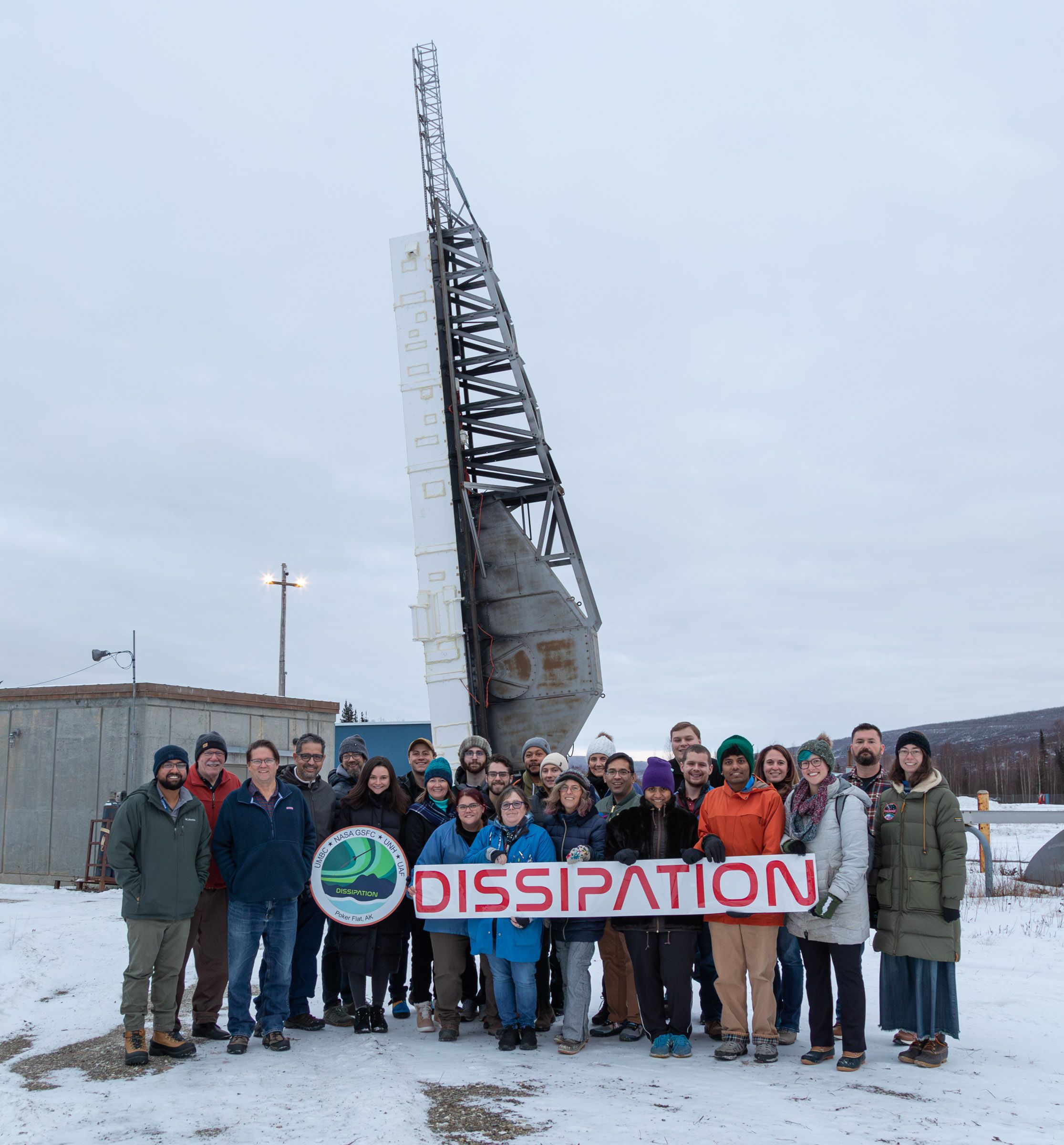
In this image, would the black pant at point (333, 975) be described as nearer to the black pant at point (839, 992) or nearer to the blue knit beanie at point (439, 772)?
the blue knit beanie at point (439, 772)

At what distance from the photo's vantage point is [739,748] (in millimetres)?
5441

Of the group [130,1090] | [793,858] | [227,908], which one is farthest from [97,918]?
[793,858]

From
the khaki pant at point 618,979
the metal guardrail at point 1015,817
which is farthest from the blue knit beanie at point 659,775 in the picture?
the metal guardrail at point 1015,817

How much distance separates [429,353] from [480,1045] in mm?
8652

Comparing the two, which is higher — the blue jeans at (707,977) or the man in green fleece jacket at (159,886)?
the man in green fleece jacket at (159,886)

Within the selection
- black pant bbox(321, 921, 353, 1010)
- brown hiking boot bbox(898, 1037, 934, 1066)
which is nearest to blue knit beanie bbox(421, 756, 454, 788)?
black pant bbox(321, 921, 353, 1010)

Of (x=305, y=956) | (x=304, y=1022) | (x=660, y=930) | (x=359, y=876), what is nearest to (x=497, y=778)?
(x=359, y=876)

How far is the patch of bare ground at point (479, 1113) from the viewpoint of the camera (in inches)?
156

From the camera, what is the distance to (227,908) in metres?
5.72

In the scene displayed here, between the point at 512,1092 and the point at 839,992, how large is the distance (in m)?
1.86

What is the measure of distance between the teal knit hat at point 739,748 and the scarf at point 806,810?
295mm

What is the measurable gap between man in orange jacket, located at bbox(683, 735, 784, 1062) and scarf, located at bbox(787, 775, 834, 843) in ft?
0.26

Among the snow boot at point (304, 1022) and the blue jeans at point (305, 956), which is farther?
the blue jeans at point (305, 956)

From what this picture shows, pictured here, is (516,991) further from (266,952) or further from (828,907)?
(828,907)
